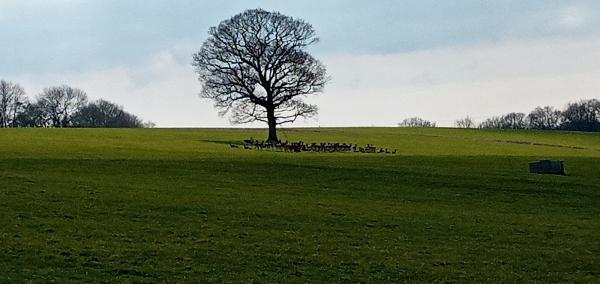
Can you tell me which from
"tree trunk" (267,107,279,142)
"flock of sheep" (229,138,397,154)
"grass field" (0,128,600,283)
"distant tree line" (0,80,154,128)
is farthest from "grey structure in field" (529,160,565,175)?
"distant tree line" (0,80,154,128)

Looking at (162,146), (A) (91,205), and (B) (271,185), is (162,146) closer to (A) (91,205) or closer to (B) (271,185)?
(B) (271,185)

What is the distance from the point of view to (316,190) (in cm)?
3070

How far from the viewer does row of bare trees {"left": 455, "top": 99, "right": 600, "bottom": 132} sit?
154375mm

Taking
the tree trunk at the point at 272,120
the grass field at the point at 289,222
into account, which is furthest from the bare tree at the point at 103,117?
the grass field at the point at 289,222

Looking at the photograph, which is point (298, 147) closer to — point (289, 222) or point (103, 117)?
point (289, 222)

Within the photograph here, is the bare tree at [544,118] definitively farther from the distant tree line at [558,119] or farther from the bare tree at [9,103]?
the bare tree at [9,103]

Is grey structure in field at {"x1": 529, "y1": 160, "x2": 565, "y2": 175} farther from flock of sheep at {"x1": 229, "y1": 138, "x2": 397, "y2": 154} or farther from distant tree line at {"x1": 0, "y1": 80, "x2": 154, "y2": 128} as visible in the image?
distant tree line at {"x1": 0, "y1": 80, "x2": 154, "y2": 128}

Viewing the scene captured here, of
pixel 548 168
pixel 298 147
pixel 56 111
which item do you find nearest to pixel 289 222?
pixel 548 168

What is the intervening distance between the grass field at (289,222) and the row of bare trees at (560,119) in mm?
121851

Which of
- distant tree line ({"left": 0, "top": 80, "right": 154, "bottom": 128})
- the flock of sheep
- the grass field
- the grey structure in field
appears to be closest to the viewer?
the grass field

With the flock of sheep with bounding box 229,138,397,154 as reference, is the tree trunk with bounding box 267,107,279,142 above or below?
above

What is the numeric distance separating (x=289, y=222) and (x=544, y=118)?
522 ft

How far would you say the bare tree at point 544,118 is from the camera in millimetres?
167538

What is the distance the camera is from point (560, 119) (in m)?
167
